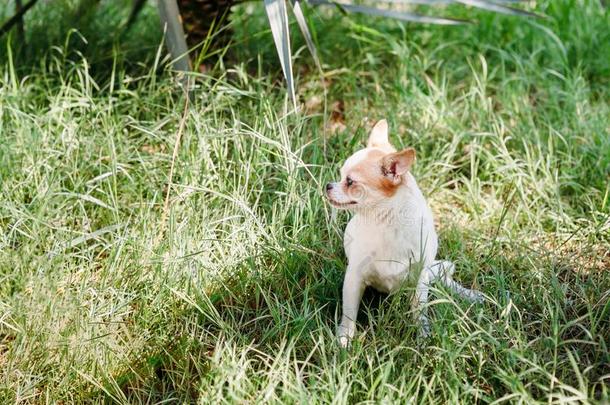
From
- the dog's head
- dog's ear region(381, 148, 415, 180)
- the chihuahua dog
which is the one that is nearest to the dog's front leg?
the chihuahua dog

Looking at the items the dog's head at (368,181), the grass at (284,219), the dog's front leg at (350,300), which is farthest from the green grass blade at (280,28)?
the dog's front leg at (350,300)

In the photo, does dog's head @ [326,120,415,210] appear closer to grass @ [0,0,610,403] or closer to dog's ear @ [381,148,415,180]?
dog's ear @ [381,148,415,180]

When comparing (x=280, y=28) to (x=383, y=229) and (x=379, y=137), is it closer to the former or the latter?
(x=379, y=137)

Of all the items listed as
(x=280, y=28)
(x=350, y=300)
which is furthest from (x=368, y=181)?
(x=280, y=28)

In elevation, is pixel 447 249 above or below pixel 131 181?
below

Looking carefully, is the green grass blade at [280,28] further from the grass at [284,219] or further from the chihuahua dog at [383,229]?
the chihuahua dog at [383,229]

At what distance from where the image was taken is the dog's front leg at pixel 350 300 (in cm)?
271

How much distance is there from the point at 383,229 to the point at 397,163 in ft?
0.66

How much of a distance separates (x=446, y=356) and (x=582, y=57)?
2.49 meters

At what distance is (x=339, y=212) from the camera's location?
3.23 meters

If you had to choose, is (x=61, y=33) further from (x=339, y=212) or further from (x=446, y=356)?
(x=446, y=356)

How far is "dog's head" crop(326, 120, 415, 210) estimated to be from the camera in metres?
2.60

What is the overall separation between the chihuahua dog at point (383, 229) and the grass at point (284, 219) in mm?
76

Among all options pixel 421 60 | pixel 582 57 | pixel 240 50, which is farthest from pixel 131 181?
pixel 582 57
